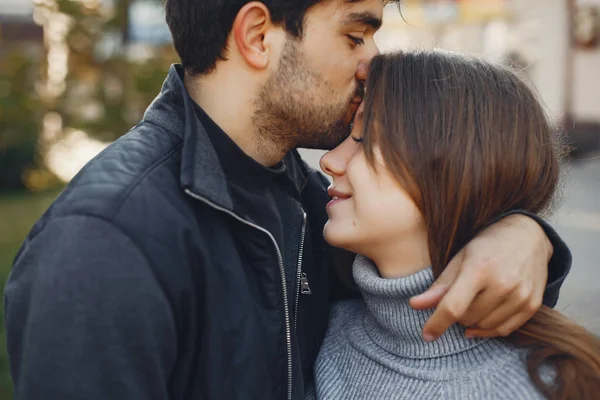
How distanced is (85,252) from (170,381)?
0.40 metres

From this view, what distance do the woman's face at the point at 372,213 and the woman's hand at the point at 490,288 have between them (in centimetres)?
20

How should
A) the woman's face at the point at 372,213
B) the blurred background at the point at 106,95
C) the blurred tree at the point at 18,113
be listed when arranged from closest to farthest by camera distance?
the woman's face at the point at 372,213 → the blurred background at the point at 106,95 → the blurred tree at the point at 18,113

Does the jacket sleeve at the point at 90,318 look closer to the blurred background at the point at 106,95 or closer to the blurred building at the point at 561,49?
the blurred background at the point at 106,95

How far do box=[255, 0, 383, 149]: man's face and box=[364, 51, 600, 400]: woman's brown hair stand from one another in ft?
0.54

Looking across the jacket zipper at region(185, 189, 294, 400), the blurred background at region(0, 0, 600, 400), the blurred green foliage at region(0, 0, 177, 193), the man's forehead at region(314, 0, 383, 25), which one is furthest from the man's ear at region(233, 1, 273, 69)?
the blurred green foliage at region(0, 0, 177, 193)

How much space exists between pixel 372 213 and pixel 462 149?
0.97 ft

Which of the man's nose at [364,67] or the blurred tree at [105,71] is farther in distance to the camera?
the blurred tree at [105,71]

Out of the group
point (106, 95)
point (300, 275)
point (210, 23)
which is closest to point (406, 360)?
point (300, 275)

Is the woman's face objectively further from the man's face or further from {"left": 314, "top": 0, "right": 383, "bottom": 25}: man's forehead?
{"left": 314, "top": 0, "right": 383, "bottom": 25}: man's forehead

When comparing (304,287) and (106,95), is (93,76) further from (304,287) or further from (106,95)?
(304,287)

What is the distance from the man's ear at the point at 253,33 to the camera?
226cm

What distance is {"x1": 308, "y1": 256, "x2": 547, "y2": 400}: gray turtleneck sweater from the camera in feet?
6.58

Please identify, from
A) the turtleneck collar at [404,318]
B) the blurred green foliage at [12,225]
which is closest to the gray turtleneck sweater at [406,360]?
the turtleneck collar at [404,318]

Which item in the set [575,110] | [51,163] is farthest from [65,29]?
[575,110]
